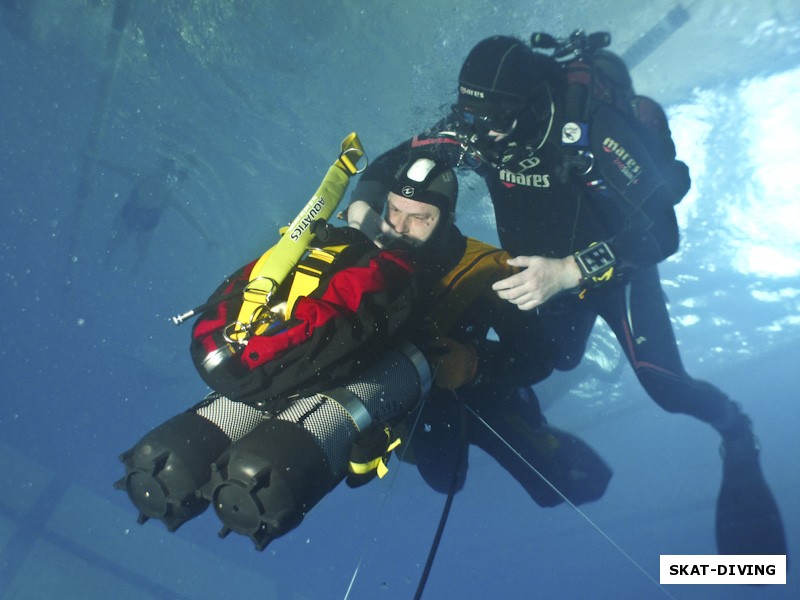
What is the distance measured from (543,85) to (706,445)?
964 inches

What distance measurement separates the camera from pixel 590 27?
959 centimetres

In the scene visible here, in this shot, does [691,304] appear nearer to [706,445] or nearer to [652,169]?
[706,445]

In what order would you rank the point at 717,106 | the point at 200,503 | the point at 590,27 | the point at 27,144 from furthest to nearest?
the point at 27,144
the point at 717,106
the point at 590,27
the point at 200,503

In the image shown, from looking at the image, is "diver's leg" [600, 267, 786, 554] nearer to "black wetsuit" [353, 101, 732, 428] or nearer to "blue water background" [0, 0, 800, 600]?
"black wetsuit" [353, 101, 732, 428]

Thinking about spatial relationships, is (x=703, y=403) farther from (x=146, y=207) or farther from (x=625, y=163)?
(x=146, y=207)

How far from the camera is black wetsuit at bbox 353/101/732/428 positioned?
11.1 ft

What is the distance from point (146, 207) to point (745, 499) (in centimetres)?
1855

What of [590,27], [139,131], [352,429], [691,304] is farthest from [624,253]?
[139,131]

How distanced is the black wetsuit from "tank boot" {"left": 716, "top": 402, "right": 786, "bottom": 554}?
A: 15.8 inches

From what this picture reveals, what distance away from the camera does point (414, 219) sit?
319 centimetres

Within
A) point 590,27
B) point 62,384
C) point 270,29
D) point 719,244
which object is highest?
point 270,29

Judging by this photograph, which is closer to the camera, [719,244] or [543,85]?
[543,85]

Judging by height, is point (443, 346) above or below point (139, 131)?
below

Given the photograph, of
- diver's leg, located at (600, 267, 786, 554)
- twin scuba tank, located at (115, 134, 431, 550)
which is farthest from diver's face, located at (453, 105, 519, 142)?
diver's leg, located at (600, 267, 786, 554)
